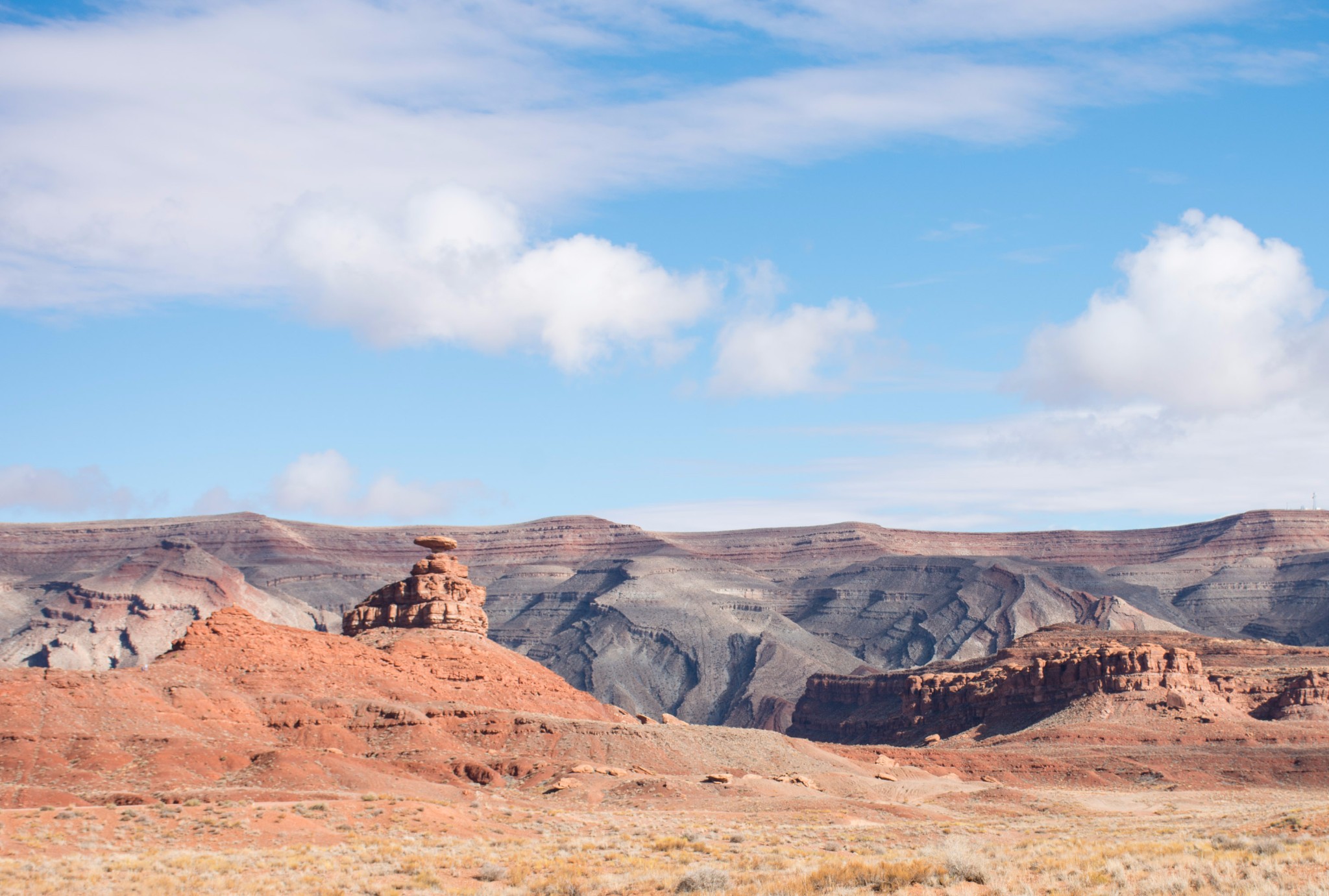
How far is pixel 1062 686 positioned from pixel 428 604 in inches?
Answer: 2048

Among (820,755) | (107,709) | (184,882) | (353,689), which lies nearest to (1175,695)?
(820,755)

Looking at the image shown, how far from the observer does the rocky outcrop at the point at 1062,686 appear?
109 metres

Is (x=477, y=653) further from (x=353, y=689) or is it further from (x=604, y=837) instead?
(x=604, y=837)

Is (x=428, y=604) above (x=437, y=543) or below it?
below

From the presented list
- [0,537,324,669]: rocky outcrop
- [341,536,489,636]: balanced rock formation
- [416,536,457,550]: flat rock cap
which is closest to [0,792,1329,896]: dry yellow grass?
[341,536,489,636]: balanced rock formation

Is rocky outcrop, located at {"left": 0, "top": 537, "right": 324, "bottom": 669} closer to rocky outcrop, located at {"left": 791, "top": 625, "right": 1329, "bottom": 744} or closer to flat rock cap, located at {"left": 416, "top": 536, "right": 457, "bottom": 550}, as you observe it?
rocky outcrop, located at {"left": 791, "top": 625, "right": 1329, "bottom": 744}

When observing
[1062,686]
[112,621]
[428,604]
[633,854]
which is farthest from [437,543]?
[112,621]

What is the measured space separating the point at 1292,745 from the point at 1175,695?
14726 mm

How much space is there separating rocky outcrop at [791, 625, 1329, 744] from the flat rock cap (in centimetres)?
4099

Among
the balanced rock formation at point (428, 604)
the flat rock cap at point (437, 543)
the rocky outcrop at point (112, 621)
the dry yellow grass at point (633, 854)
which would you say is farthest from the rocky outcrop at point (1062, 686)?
the rocky outcrop at point (112, 621)

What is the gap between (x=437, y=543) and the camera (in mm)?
95125

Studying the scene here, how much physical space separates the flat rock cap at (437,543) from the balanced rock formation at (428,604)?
808mm

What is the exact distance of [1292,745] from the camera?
91.3 meters

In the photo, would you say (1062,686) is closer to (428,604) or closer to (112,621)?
(428,604)
